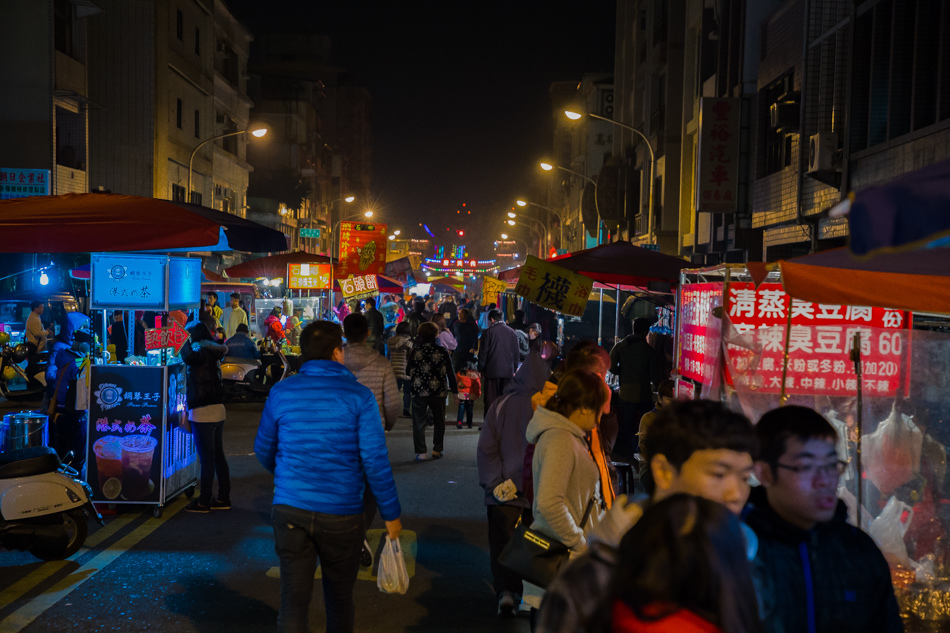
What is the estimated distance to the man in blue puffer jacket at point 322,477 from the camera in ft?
A: 14.4

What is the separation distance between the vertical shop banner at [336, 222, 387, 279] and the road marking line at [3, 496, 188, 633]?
43.7 feet

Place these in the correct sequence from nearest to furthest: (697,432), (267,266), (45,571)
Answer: (697,432) < (45,571) < (267,266)

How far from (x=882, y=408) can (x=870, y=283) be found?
1.00 metres

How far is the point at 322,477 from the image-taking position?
4.41 metres

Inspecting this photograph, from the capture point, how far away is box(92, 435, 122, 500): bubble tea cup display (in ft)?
27.1

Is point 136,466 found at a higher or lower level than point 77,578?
higher

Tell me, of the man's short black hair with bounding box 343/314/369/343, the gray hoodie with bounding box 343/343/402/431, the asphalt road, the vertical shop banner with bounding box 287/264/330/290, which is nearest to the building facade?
the vertical shop banner with bounding box 287/264/330/290

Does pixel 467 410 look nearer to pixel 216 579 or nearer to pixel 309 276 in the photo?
pixel 309 276

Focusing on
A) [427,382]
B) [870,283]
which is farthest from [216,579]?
[427,382]

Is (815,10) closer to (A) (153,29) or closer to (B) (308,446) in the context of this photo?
(B) (308,446)

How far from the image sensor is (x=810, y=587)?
102 inches

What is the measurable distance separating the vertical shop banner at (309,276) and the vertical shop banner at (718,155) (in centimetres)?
943

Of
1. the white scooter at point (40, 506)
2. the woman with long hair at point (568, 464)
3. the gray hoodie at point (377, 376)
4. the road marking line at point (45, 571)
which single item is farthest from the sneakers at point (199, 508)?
the woman with long hair at point (568, 464)

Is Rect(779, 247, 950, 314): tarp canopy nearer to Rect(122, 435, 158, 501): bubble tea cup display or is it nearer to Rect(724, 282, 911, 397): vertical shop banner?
Rect(724, 282, 911, 397): vertical shop banner
